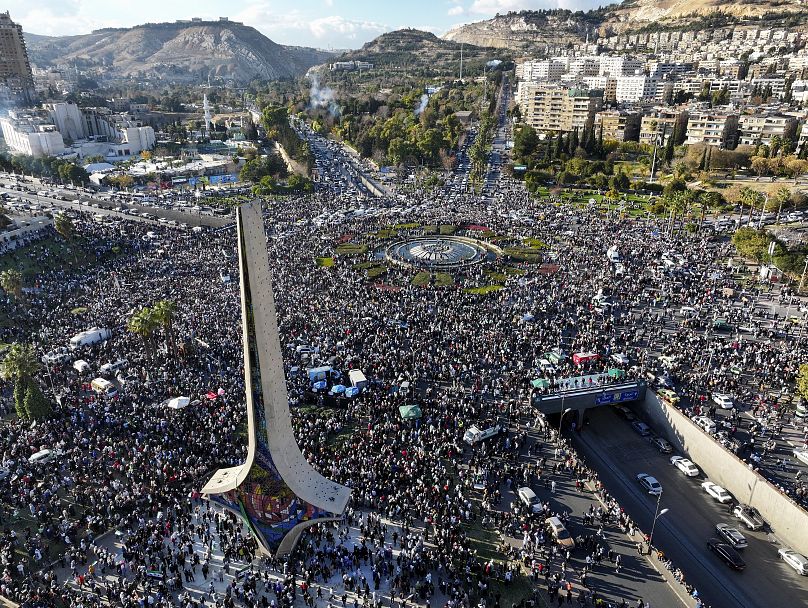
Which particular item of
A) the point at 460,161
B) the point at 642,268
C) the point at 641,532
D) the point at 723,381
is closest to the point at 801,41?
the point at 460,161

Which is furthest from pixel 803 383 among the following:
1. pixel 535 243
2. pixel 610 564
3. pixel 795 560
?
pixel 535 243

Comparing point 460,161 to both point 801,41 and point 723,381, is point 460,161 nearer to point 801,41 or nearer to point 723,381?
point 723,381

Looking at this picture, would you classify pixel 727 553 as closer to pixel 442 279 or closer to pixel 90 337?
pixel 442 279

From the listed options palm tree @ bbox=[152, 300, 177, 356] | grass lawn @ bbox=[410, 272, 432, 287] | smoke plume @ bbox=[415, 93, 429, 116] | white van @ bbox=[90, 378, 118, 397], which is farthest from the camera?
smoke plume @ bbox=[415, 93, 429, 116]

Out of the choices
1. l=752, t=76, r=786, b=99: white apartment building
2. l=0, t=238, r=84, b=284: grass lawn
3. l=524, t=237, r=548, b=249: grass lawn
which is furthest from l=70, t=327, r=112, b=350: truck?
l=752, t=76, r=786, b=99: white apartment building

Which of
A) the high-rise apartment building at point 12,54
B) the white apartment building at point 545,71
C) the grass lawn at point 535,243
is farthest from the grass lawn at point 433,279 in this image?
the high-rise apartment building at point 12,54

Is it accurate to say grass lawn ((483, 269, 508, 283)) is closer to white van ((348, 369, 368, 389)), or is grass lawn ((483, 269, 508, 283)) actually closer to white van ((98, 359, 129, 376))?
white van ((348, 369, 368, 389))

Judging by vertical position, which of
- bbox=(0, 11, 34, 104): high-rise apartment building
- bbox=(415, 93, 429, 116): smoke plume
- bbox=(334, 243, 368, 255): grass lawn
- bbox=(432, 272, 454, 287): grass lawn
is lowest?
bbox=(432, 272, 454, 287): grass lawn
